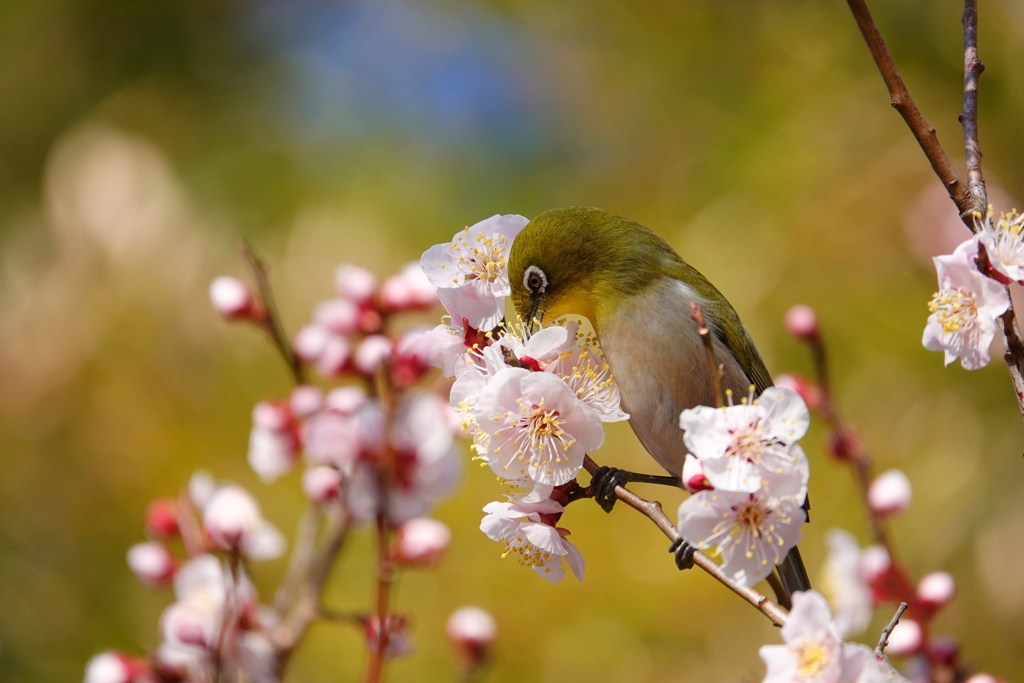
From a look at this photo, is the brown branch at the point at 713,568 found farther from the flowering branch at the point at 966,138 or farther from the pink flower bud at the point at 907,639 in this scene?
the pink flower bud at the point at 907,639

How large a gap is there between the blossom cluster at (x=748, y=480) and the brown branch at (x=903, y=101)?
16cm

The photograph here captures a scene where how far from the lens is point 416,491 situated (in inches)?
42.0

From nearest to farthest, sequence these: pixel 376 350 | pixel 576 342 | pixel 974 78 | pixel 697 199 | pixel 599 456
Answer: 1. pixel 974 78
2. pixel 576 342
3. pixel 376 350
4. pixel 599 456
5. pixel 697 199

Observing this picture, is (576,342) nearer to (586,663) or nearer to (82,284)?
(586,663)

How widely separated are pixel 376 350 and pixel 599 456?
1.52m

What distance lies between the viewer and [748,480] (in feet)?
1.57

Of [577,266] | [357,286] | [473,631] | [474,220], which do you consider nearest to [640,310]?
[577,266]

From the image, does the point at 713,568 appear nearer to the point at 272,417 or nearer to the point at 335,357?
the point at 335,357

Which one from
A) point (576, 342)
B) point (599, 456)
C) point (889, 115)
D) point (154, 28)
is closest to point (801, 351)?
point (599, 456)

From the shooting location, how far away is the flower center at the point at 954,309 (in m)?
0.56

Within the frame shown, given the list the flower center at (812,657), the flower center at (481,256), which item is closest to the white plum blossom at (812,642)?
the flower center at (812,657)

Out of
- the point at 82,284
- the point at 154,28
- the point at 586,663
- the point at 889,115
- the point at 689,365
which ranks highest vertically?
the point at 154,28

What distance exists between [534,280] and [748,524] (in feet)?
1.50

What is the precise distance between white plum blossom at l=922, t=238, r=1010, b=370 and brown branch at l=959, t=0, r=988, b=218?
28 millimetres
